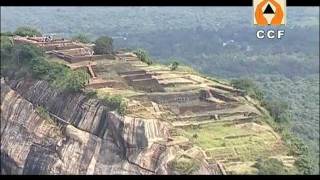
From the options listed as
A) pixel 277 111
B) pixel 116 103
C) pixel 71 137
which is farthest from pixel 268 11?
pixel 71 137

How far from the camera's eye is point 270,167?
82.7ft

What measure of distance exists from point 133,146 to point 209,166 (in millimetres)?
2721

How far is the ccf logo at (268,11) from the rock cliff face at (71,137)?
6.15 m

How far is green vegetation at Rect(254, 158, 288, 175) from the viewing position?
2502 centimetres

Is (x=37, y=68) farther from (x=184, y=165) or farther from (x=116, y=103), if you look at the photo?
(x=184, y=165)

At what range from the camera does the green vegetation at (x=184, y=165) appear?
25219 millimetres

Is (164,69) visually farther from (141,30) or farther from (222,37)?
(141,30)

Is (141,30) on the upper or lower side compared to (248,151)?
lower

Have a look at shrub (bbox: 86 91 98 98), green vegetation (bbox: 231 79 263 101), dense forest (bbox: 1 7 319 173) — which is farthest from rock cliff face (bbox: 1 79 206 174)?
dense forest (bbox: 1 7 319 173)

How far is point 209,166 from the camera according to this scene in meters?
25.4

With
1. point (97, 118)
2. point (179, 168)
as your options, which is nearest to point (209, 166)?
point (179, 168)

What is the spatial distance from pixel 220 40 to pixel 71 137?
60.0 metres

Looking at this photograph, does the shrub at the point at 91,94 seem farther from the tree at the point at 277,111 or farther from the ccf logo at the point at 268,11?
the tree at the point at 277,111

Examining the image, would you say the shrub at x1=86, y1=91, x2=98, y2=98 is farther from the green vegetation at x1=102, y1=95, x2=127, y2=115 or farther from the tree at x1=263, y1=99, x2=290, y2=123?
the tree at x1=263, y1=99, x2=290, y2=123
